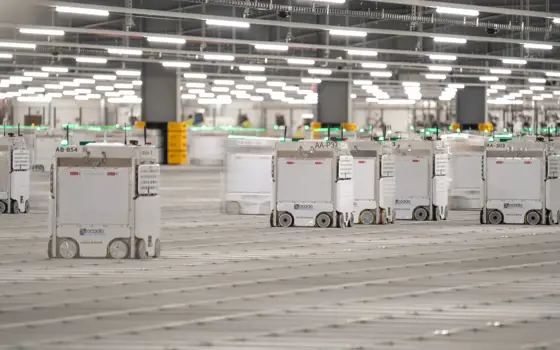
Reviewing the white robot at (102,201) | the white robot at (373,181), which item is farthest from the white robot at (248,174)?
the white robot at (102,201)

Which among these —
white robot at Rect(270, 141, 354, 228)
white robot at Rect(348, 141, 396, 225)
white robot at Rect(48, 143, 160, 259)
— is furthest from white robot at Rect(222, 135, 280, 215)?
white robot at Rect(48, 143, 160, 259)

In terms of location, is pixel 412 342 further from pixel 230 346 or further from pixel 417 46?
pixel 417 46

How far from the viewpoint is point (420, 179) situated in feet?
68.1

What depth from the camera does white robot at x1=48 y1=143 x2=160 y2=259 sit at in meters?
13.3

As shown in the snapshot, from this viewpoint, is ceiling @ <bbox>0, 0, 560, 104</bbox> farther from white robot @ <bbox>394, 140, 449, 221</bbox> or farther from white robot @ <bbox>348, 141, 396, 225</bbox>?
white robot @ <bbox>348, 141, 396, 225</bbox>

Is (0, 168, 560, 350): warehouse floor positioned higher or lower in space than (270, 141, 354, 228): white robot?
lower

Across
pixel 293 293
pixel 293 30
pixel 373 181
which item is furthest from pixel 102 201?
pixel 293 30

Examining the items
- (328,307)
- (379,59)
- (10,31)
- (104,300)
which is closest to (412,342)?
(328,307)

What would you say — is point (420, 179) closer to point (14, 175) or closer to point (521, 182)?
point (521, 182)

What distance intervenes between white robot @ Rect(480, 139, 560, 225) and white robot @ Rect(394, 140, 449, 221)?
1128 mm

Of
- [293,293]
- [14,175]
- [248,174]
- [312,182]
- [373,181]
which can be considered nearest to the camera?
[293,293]

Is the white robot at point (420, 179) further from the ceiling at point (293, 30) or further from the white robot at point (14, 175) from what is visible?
the white robot at point (14, 175)

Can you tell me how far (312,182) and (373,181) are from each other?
1.76 m

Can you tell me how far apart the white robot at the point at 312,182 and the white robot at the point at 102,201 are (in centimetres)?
501
